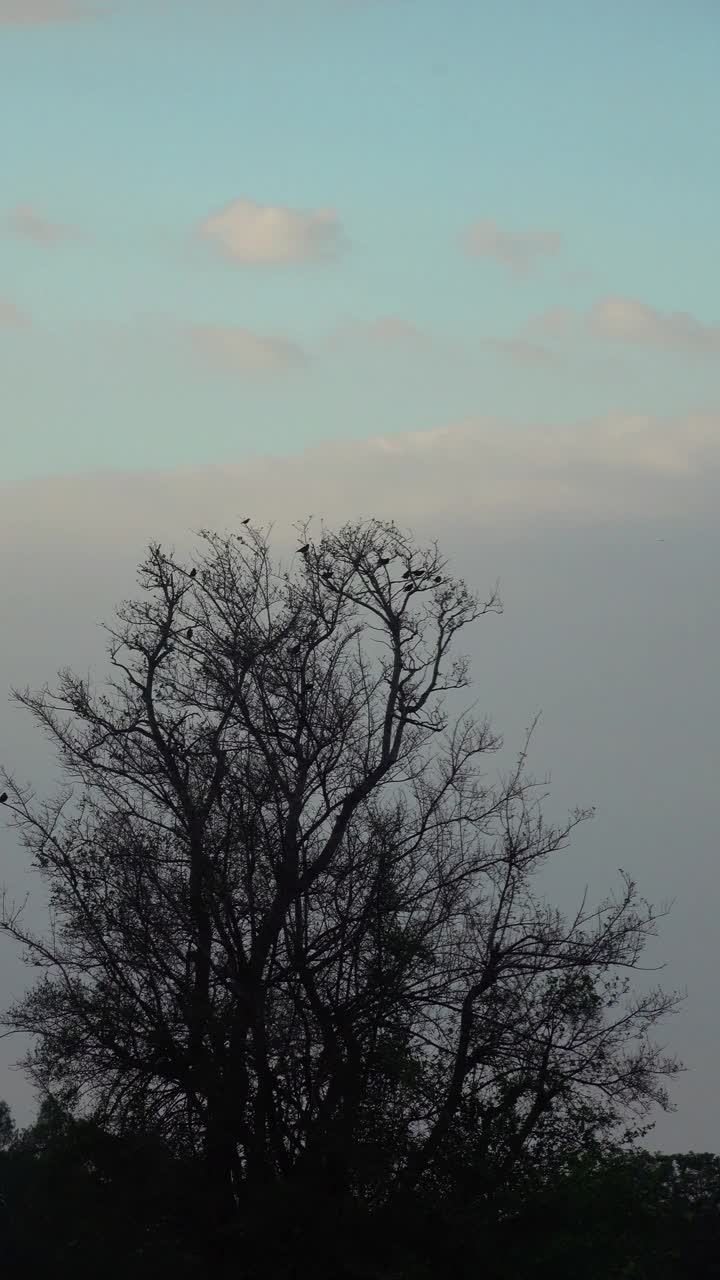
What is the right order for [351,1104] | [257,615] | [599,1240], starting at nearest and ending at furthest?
[351,1104]
[257,615]
[599,1240]

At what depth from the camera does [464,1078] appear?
23.5 m

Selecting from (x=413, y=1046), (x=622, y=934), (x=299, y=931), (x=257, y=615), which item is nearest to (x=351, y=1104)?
(x=413, y=1046)

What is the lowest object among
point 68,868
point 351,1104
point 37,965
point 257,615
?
point 351,1104

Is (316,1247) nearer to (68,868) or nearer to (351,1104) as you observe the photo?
(351,1104)

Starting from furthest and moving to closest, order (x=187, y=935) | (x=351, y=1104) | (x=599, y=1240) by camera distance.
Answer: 1. (x=599, y=1240)
2. (x=187, y=935)
3. (x=351, y=1104)

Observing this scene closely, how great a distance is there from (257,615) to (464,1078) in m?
9.35

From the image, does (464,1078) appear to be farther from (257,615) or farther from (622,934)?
(257,615)

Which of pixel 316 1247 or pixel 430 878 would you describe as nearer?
pixel 316 1247

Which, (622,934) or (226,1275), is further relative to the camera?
(622,934)

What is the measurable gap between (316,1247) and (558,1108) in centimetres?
479

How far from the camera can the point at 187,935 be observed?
2380 centimetres

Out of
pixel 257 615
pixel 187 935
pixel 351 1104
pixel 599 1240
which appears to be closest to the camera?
pixel 351 1104

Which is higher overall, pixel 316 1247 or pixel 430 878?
pixel 430 878

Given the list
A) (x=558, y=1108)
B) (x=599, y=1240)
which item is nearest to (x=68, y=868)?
(x=558, y=1108)
